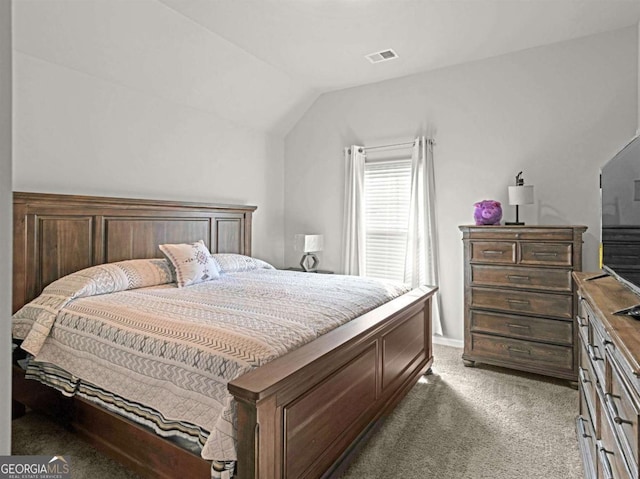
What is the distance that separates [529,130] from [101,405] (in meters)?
→ 3.89

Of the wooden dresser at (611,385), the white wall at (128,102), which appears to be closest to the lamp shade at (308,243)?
the white wall at (128,102)

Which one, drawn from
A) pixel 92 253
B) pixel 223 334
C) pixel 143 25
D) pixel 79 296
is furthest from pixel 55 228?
pixel 223 334

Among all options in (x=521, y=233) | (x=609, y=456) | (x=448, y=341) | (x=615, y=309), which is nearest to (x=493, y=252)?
(x=521, y=233)

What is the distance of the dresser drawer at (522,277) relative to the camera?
3041 mm

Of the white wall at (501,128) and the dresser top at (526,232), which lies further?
the white wall at (501,128)

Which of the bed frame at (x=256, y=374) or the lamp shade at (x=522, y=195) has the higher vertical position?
the lamp shade at (x=522, y=195)

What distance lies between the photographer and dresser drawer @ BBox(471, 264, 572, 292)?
3.04m

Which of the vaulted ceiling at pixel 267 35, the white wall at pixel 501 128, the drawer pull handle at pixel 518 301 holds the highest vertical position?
the vaulted ceiling at pixel 267 35

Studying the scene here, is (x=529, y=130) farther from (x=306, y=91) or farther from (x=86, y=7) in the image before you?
(x=86, y=7)

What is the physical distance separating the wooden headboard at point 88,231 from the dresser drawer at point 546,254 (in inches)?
114

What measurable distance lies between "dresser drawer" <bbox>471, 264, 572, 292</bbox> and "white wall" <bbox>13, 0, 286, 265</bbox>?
2738mm

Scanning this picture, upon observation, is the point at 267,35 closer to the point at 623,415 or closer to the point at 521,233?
the point at 521,233

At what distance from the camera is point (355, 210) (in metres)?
4.55

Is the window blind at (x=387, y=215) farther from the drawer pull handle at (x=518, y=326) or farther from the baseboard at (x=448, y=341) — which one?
the drawer pull handle at (x=518, y=326)
